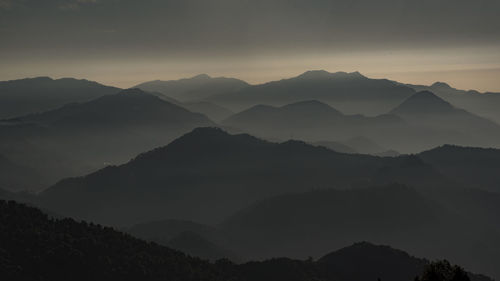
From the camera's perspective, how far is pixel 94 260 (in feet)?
558

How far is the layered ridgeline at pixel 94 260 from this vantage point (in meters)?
160

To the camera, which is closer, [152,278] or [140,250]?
[152,278]

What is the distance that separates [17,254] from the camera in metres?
160

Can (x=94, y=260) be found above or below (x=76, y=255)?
below

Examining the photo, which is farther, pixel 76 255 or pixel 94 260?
pixel 94 260

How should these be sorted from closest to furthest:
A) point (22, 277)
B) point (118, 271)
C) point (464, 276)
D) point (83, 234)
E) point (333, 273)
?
point (464, 276), point (22, 277), point (118, 271), point (83, 234), point (333, 273)

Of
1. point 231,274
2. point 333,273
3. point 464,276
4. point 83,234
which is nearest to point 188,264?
point 231,274

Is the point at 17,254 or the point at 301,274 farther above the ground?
the point at 17,254

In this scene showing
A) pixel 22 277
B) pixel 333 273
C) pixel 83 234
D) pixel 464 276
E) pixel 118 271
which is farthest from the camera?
pixel 333 273

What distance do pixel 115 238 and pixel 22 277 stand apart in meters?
40.0

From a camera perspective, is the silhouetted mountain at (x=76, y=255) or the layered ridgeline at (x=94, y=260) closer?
the silhouetted mountain at (x=76, y=255)

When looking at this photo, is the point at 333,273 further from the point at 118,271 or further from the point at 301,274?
the point at 118,271

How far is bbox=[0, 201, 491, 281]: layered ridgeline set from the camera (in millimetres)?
Answer: 159750

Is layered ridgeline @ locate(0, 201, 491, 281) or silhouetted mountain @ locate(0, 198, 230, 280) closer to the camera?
silhouetted mountain @ locate(0, 198, 230, 280)
